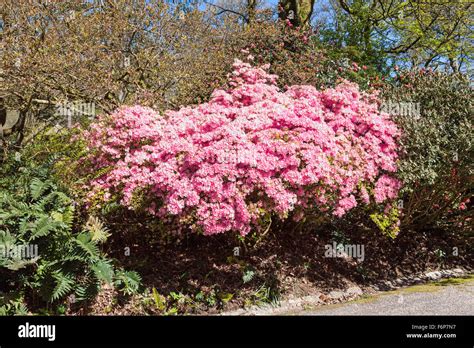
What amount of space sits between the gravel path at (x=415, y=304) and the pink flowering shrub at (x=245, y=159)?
3.98ft

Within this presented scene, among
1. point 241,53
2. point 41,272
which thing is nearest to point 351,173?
point 41,272

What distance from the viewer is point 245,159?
5.29 meters

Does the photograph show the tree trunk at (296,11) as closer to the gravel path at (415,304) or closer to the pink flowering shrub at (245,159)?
the pink flowering shrub at (245,159)

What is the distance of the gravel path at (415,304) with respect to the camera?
541 cm

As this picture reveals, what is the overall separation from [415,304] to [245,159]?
9.09ft

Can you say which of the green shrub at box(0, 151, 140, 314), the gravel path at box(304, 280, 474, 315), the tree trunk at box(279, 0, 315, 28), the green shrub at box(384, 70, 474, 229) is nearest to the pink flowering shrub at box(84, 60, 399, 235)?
the green shrub at box(384, 70, 474, 229)

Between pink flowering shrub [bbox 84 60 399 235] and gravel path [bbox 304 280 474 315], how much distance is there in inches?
47.7

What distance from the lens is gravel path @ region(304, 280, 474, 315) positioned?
541 centimetres

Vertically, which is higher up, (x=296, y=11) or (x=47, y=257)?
(x=296, y=11)

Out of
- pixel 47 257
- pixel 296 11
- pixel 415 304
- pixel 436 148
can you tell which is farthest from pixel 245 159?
pixel 296 11

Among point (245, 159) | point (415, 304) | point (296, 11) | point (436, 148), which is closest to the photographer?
point (245, 159)

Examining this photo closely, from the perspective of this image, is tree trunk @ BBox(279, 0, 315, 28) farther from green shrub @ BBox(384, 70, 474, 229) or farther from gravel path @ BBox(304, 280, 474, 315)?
gravel path @ BBox(304, 280, 474, 315)

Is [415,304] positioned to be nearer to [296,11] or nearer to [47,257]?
[47,257]

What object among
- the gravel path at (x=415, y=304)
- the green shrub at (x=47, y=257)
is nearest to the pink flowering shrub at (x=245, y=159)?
the green shrub at (x=47, y=257)
